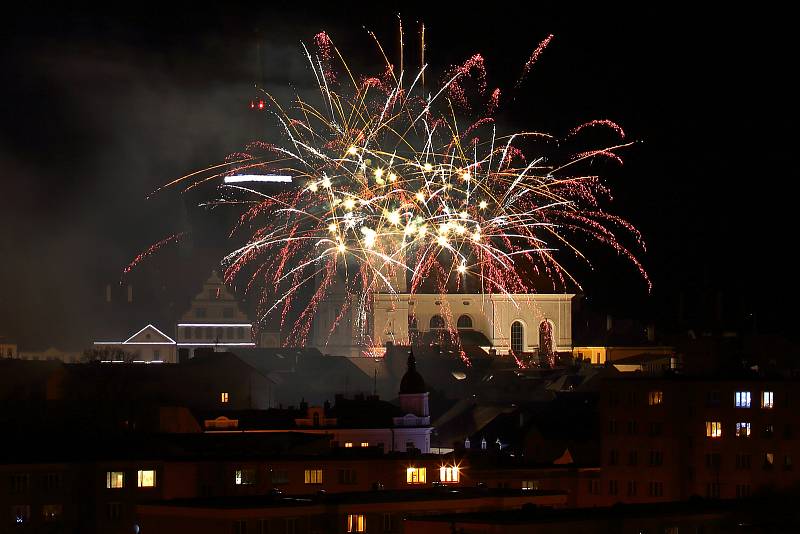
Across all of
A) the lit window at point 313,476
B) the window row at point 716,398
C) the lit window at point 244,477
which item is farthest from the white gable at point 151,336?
the lit window at point 244,477

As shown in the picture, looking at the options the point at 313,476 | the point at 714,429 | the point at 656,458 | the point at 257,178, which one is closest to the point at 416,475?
the point at 313,476

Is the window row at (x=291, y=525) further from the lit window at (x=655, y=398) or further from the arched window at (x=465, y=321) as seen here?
the arched window at (x=465, y=321)

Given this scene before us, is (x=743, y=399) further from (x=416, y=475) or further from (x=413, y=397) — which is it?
(x=413, y=397)

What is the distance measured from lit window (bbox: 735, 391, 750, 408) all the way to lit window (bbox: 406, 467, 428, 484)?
11.0 metres

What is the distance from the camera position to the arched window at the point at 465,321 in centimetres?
12519

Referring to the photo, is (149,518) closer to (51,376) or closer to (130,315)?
(51,376)

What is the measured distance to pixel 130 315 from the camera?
11262 cm

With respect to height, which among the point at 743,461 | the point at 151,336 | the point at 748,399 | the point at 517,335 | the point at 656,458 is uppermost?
the point at 517,335

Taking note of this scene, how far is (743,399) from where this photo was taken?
203 feet

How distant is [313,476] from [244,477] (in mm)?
2122

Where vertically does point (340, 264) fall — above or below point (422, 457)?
above

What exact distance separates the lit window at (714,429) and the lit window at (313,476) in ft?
45.6

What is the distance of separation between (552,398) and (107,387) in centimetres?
2378

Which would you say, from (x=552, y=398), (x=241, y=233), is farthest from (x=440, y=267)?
(x=552, y=398)
